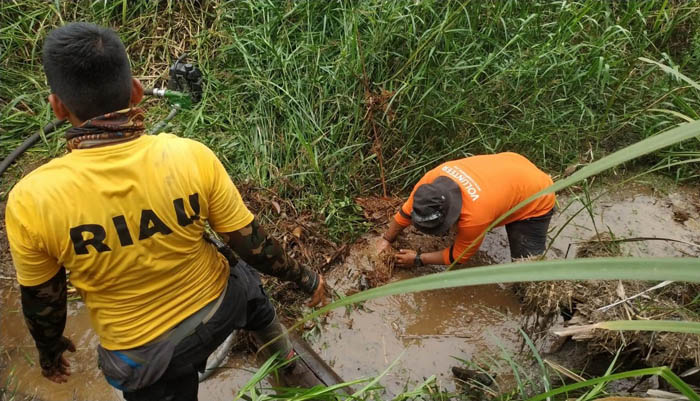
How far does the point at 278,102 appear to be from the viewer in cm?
348

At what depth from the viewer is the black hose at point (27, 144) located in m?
3.46

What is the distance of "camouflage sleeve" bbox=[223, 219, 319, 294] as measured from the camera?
1.81 m

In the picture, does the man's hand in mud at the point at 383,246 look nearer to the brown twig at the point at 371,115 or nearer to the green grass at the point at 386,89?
the green grass at the point at 386,89

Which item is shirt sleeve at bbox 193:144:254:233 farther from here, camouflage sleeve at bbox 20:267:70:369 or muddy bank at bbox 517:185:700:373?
muddy bank at bbox 517:185:700:373

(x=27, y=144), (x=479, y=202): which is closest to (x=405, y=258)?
(x=479, y=202)

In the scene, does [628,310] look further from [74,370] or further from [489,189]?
[74,370]

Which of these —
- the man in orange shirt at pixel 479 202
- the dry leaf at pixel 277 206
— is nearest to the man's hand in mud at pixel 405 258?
the man in orange shirt at pixel 479 202

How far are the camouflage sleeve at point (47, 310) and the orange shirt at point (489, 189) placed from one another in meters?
1.88

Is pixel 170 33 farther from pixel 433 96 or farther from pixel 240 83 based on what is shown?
pixel 433 96

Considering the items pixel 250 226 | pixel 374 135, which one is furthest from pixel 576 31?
pixel 250 226

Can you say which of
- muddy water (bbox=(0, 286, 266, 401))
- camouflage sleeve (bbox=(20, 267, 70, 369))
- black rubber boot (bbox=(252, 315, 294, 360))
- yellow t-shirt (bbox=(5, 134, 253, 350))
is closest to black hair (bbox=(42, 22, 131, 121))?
yellow t-shirt (bbox=(5, 134, 253, 350))

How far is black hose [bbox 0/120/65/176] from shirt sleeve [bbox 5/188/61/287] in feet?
8.25

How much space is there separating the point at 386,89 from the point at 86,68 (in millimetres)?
2569

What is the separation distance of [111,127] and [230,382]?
1838 mm
